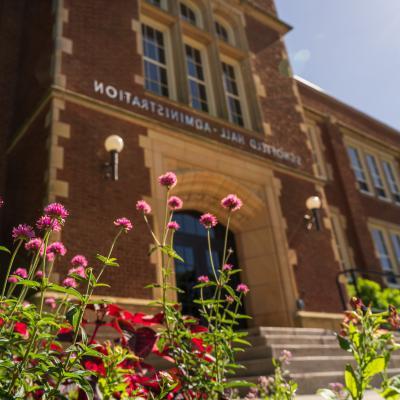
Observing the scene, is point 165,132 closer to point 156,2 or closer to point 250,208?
point 250,208

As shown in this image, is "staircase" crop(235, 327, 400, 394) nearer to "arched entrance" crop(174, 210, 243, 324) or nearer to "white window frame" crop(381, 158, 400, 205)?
"arched entrance" crop(174, 210, 243, 324)

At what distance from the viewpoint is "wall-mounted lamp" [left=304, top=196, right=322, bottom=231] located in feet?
31.1

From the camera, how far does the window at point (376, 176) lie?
17703 mm

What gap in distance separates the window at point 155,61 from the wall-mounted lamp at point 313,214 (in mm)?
4008

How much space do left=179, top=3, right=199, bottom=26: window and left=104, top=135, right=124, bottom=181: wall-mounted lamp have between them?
5.83 meters

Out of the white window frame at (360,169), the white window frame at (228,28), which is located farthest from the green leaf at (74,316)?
the white window frame at (360,169)

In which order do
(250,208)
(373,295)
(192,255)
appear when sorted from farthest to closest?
(373,295) < (250,208) < (192,255)

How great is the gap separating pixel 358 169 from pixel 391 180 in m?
2.17

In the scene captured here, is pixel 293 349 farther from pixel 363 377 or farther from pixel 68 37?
pixel 68 37

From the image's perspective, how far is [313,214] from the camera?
9.80 metres

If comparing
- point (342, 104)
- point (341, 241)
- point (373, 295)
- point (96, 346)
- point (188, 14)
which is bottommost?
point (96, 346)

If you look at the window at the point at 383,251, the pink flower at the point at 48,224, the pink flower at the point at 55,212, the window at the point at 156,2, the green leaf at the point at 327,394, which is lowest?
the green leaf at the point at 327,394

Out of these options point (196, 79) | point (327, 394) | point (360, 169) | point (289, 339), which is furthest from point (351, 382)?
point (360, 169)

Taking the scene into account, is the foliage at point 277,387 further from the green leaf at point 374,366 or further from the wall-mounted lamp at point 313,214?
the wall-mounted lamp at point 313,214
